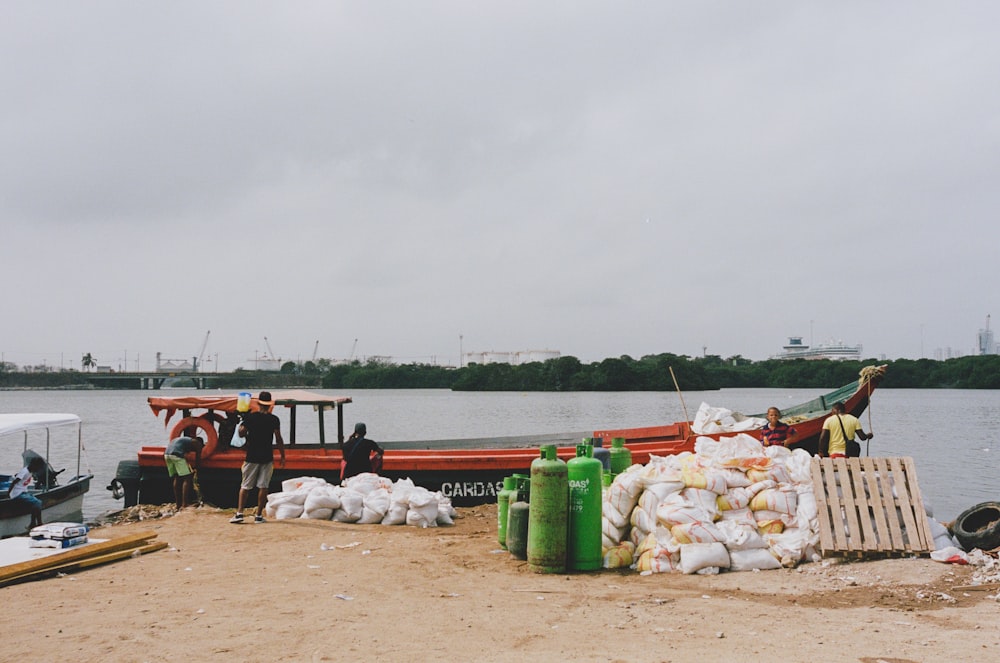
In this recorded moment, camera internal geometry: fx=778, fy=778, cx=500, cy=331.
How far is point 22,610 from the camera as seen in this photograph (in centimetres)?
688

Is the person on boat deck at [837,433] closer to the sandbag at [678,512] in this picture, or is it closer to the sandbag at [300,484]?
the sandbag at [678,512]

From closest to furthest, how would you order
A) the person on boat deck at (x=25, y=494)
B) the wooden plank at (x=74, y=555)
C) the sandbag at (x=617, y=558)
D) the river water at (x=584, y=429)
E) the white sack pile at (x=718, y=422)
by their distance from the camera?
the wooden plank at (x=74, y=555), the sandbag at (x=617, y=558), the person on boat deck at (x=25, y=494), the white sack pile at (x=718, y=422), the river water at (x=584, y=429)

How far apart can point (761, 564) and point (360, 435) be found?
24.3 ft

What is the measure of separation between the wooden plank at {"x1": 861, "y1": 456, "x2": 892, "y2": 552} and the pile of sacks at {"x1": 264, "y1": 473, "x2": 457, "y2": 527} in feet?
20.7

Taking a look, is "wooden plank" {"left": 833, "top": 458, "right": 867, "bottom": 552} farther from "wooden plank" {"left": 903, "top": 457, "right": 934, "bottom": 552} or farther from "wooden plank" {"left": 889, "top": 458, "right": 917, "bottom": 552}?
"wooden plank" {"left": 903, "top": 457, "right": 934, "bottom": 552}

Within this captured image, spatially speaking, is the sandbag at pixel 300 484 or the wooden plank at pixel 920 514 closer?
the wooden plank at pixel 920 514

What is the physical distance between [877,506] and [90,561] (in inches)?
349

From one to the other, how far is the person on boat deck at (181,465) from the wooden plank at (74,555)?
450 centimetres

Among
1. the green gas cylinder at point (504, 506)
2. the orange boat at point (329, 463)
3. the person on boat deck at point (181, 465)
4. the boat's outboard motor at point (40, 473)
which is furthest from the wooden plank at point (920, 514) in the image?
the boat's outboard motor at point (40, 473)

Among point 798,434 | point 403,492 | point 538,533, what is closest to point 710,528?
point 538,533

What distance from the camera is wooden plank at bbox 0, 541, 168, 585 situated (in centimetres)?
809

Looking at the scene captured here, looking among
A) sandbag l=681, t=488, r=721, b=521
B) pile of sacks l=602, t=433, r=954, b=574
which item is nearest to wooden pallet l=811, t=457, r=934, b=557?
pile of sacks l=602, t=433, r=954, b=574

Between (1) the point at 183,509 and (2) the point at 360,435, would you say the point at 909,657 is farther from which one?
(1) the point at 183,509

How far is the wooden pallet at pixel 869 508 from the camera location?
8422mm
